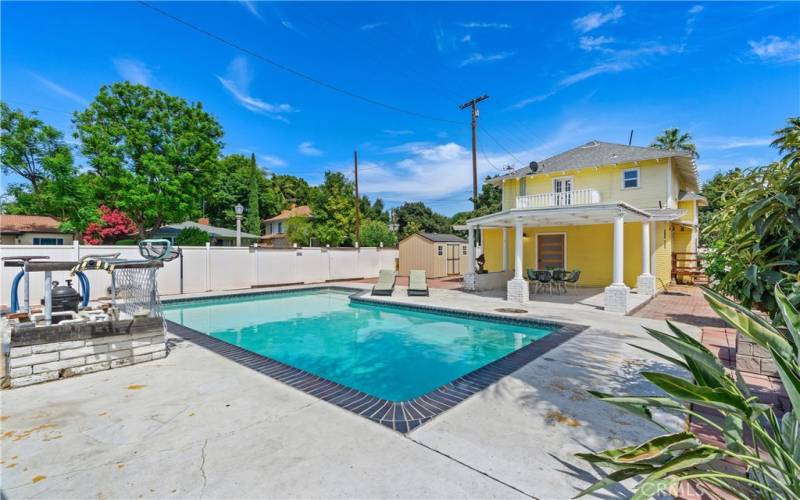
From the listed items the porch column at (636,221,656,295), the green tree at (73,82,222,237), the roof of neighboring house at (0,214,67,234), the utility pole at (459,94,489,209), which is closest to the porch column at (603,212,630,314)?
the porch column at (636,221,656,295)

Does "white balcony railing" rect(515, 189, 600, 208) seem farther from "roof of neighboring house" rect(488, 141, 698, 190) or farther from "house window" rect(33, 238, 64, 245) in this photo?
"house window" rect(33, 238, 64, 245)

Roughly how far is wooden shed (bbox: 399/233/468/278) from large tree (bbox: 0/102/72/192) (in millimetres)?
19791

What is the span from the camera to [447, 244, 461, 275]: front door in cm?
2197

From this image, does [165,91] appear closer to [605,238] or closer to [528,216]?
[528,216]

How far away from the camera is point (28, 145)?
2059cm

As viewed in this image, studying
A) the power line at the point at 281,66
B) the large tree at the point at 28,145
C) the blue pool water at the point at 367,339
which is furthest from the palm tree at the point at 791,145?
the large tree at the point at 28,145

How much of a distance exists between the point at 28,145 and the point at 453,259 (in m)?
27.3

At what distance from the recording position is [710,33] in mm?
8609

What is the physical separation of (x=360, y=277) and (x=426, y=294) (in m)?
8.47

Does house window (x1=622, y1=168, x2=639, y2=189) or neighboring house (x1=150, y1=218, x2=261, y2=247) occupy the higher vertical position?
house window (x1=622, y1=168, x2=639, y2=189)

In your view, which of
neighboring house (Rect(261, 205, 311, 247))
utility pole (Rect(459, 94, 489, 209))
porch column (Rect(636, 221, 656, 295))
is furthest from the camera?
neighboring house (Rect(261, 205, 311, 247))

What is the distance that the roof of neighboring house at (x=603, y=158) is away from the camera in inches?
530

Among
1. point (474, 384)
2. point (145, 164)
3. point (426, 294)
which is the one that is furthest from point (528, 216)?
point (145, 164)

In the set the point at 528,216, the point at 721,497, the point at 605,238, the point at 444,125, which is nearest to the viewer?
the point at 721,497
